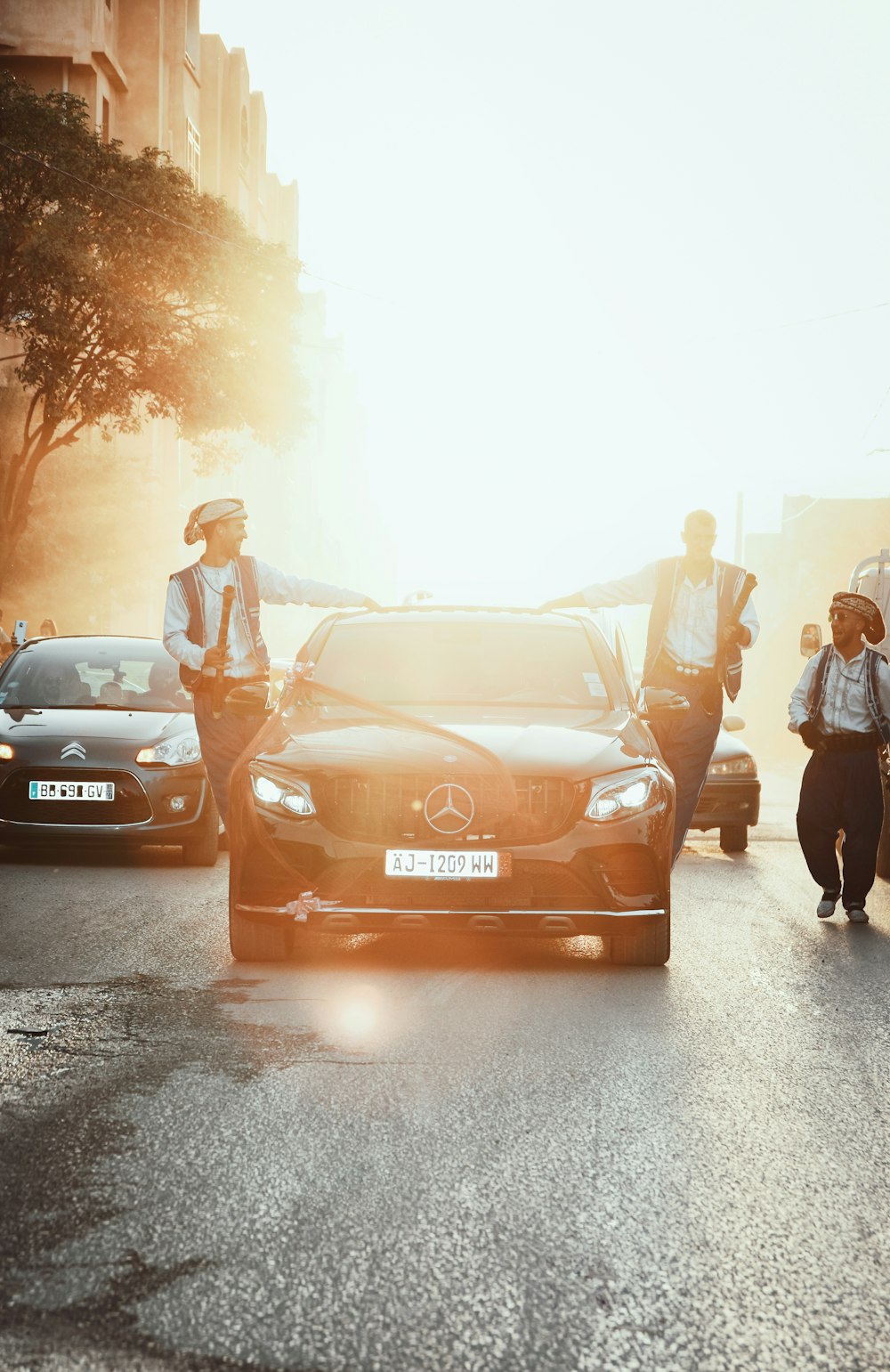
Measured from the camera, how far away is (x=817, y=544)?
5212 cm

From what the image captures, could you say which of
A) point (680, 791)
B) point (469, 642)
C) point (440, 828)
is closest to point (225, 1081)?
point (440, 828)

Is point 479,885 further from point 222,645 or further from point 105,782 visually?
point 105,782

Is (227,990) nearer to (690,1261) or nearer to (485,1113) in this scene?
(485,1113)

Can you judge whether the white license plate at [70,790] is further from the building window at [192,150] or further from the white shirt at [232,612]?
the building window at [192,150]

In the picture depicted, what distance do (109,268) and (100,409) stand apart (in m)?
2.18

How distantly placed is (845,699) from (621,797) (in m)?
2.97

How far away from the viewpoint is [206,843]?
33.9ft

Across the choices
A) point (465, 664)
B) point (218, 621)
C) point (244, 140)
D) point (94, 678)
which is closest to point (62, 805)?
point (94, 678)

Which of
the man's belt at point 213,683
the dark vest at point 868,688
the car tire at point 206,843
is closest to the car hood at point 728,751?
the dark vest at point 868,688

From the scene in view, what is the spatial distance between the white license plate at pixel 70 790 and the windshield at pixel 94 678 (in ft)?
3.29

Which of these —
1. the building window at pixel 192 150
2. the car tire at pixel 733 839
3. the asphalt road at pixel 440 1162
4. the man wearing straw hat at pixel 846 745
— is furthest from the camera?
the building window at pixel 192 150

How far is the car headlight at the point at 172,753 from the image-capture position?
10.2m

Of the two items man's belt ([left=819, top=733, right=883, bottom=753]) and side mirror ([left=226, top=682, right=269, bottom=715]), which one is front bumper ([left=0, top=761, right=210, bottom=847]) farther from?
man's belt ([left=819, top=733, right=883, bottom=753])

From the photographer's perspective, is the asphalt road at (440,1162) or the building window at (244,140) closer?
the asphalt road at (440,1162)
